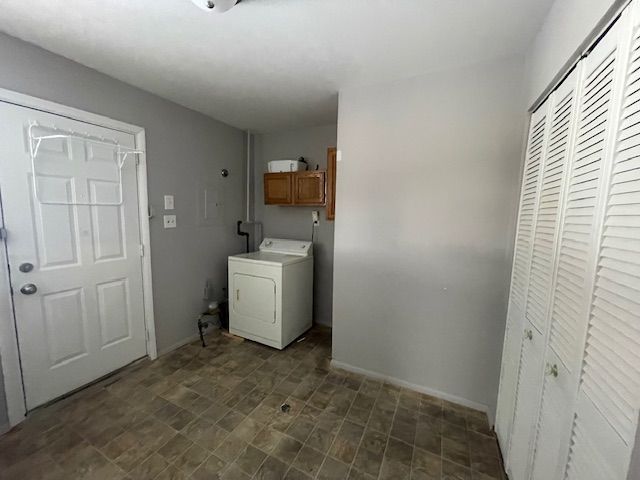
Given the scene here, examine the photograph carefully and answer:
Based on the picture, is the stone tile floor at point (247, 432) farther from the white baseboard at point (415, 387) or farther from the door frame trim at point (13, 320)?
the door frame trim at point (13, 320)

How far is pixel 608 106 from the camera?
0.76 metres

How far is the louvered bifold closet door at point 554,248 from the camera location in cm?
88

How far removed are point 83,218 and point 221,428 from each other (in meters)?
1.87

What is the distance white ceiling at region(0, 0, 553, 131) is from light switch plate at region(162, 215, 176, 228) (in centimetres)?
117

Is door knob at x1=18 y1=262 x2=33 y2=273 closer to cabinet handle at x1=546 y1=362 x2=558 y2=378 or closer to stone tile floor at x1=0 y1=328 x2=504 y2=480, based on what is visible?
stone tile floor at x1=0 y1=328 x2=504 y2=480

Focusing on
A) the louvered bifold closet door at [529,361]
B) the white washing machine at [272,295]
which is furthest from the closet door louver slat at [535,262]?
the white washing machine at [272,295]

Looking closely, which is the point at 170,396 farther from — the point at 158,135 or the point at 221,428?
the point at 158,135

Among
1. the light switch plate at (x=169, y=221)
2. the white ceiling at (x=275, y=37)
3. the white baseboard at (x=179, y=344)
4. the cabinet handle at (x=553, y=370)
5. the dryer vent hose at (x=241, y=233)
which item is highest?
the white ceiling at (x=275, y=37)

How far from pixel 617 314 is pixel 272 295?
7.86ft

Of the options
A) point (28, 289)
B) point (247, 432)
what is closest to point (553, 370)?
point (247, 432)

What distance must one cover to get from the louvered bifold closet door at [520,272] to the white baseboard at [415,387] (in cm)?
27

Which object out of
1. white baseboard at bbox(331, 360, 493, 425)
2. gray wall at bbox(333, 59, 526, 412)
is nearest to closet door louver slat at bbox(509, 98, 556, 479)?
gray wall at bbox(333, 59, 526, 412)

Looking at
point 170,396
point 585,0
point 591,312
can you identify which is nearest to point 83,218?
point 170,396

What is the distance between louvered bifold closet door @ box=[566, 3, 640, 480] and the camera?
60 centimetres
